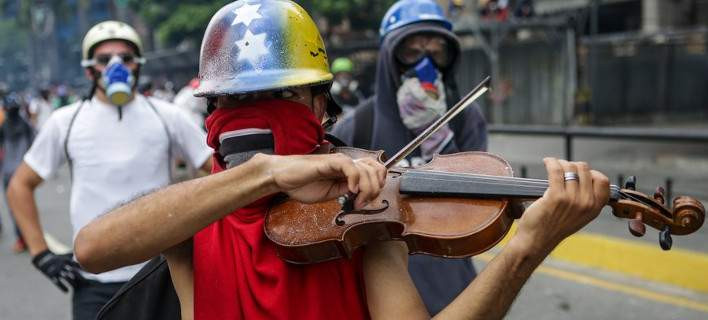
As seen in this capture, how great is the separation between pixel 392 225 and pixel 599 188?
42 cm

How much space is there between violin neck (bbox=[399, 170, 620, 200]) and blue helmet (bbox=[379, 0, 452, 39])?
79.3 inches

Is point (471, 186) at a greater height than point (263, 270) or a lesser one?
greater

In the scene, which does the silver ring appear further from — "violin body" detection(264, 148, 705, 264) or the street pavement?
the street pavement

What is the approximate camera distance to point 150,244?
156 cm

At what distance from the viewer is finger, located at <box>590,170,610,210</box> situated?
60.5 inches

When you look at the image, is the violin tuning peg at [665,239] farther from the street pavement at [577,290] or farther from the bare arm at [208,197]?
the street pavement at [577,290]

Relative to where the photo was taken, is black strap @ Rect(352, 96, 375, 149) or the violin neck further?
black strap @ Rect(352, 96, 375, 149)

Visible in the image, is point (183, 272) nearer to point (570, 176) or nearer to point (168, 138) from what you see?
point (570, 176)

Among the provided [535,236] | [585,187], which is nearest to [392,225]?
[535,236]

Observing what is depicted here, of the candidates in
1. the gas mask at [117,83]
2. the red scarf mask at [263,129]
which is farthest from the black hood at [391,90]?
the red scarf mask at [263,129]

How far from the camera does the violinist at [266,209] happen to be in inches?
59.8

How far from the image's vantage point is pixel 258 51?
5.74 feet

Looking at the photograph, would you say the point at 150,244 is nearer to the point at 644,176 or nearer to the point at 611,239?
the point at 611,239

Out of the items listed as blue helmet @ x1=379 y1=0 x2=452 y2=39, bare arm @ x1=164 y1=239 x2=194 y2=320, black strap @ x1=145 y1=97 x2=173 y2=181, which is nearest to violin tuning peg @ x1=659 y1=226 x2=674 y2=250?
bare arm @ x1=164 y1=239 x2=194 y2=320
